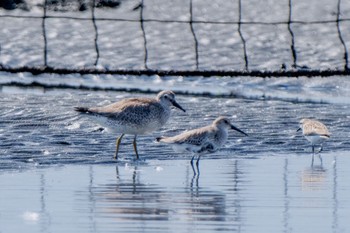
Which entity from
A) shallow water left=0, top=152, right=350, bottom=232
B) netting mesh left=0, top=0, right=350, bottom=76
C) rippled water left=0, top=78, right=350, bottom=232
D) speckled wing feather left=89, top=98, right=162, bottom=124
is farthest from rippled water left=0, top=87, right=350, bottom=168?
netting mesh left=0, top=0, right=350, bottom=76

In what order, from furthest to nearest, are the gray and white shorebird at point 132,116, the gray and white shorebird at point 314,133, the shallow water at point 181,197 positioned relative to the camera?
the gray and white shorebird at point 132,116 → the gray and white shorebird at point 314,133 → the shallow water at point 181,197

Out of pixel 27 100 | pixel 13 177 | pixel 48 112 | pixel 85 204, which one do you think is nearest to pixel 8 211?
pixel 85 204

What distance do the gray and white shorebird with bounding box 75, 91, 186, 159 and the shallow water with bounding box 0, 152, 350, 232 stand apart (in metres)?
1.23

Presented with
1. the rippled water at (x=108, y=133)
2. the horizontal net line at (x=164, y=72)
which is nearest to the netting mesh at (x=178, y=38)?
the rippled water at (x=108, y=133)

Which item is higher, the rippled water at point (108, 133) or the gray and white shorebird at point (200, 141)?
the gray and white shorebird at point (200, 141)

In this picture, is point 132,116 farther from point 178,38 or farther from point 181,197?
point 178,38

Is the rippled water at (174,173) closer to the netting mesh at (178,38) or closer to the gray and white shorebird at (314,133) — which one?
the gray and white shorebird at (314,133)

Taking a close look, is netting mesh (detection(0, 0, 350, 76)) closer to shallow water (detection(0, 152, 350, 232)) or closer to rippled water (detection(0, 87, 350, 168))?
rippled water (detection(0, 87, 350, 168))

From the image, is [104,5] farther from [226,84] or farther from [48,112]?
[48,112]

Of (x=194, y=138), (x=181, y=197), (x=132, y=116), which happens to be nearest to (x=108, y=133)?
(x=132, y=116)

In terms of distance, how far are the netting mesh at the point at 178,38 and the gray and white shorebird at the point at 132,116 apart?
6361 mm

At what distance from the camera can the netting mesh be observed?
1025 inches

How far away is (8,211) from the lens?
454 inches

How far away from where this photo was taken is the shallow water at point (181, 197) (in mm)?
10977
